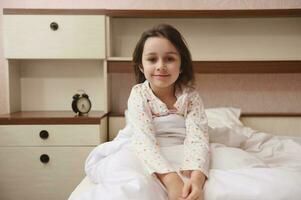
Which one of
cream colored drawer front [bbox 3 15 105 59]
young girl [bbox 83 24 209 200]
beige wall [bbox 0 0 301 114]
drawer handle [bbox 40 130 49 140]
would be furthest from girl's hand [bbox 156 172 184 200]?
beige wall [bbox 0 0 301 114]

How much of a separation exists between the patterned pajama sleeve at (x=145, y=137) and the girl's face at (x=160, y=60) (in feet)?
0.32

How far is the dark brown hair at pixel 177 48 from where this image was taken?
1031 mm

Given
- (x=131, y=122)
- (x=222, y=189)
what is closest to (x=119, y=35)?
(x=131, y=122)

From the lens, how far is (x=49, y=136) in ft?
5.55

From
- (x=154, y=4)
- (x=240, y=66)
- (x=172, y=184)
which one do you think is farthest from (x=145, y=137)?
(x=154, y=4)

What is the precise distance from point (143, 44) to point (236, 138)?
1.81ft

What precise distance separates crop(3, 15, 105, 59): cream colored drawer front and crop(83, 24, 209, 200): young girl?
709 mm

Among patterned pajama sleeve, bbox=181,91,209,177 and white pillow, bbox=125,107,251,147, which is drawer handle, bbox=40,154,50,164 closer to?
white pillow, bbox=125,107,251,147

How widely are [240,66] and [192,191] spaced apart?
125 centimetres

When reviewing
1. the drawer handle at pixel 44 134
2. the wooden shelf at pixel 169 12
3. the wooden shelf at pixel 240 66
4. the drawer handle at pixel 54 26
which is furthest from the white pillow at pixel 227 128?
the drawer handle at pixel 54 26

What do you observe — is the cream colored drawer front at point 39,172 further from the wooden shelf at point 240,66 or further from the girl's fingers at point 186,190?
the girl's fingers at point 186,190

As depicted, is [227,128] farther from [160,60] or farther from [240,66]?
[240,66]

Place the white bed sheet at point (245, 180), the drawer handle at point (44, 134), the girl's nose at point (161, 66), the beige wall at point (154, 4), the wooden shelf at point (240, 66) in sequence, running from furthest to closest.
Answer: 1. the beige wall at point (154, 4)
2. the wooden shelf at point (240, 66)
3. the drawer handle at point (44, 134)
4. the girl's nose at point (161, 66)
5. the white bed sheet at point (245, 180)

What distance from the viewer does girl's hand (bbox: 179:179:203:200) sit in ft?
2.38
